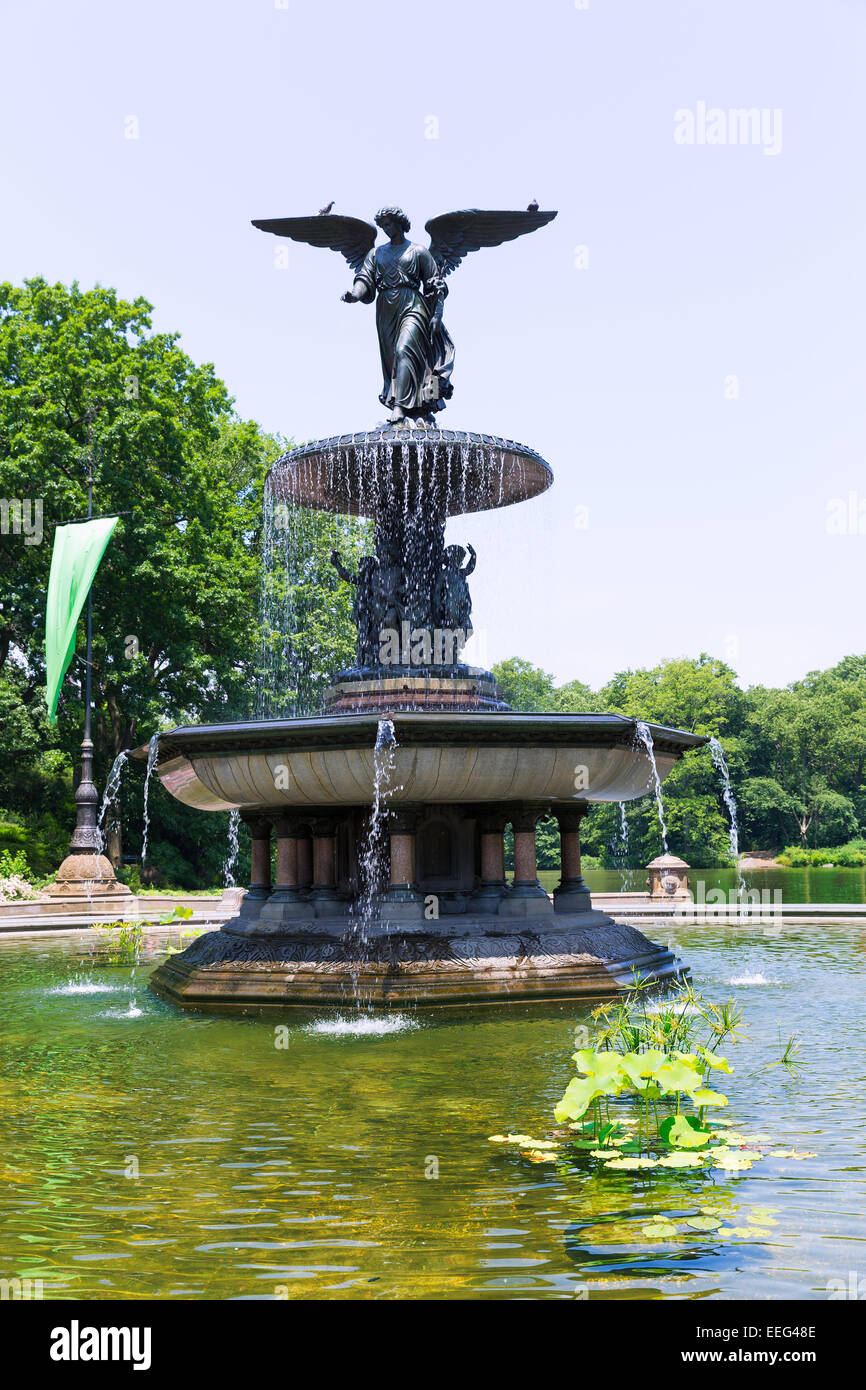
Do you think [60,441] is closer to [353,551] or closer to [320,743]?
[353,551]

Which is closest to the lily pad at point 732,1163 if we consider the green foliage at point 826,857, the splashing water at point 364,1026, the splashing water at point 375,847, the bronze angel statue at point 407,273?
the splashing water at point 364,1026

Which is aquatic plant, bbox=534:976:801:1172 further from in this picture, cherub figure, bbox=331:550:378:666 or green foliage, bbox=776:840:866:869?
green foliage, bbox=776:840:866:869

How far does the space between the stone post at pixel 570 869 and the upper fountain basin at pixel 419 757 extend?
106 centimetres

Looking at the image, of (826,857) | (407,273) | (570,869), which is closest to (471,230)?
(407,273)

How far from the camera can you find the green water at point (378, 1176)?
162 inches

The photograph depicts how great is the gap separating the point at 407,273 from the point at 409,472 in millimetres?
2452

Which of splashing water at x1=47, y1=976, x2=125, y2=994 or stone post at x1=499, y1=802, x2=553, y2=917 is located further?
splashing water at x1=47, y1=976, x2=125, y2=994

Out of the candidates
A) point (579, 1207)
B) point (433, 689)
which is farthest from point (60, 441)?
point (579, 1207)

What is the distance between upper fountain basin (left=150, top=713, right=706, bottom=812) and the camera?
424 inches

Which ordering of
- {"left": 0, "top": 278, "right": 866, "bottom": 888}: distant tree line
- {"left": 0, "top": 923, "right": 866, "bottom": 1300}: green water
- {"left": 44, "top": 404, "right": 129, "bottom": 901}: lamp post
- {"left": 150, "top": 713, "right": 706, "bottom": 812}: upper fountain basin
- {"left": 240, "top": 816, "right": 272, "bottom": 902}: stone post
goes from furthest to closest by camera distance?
{"left": 0, "top": 278, "right": 866, "bottom": 888}: distant tree line, {"left": 44, "top": 404, "right": 129, "bottom": 901}: lamp post, {"left": 240, "top": 816, "right": 272, "bottom": 902}: stone post, {"left": 150, "top": 713, "right": 706, "bottom": 812}: upper fountain basin, {"left": 0, "top": 923, "right": 866, "bottom": 1300}: green water

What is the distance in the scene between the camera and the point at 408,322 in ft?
47.6

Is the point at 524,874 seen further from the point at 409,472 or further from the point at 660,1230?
the point at 660,1230

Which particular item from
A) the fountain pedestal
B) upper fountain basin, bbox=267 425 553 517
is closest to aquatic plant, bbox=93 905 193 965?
the fountain pedestal

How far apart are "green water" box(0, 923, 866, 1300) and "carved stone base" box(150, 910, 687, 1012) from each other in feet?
1.79
